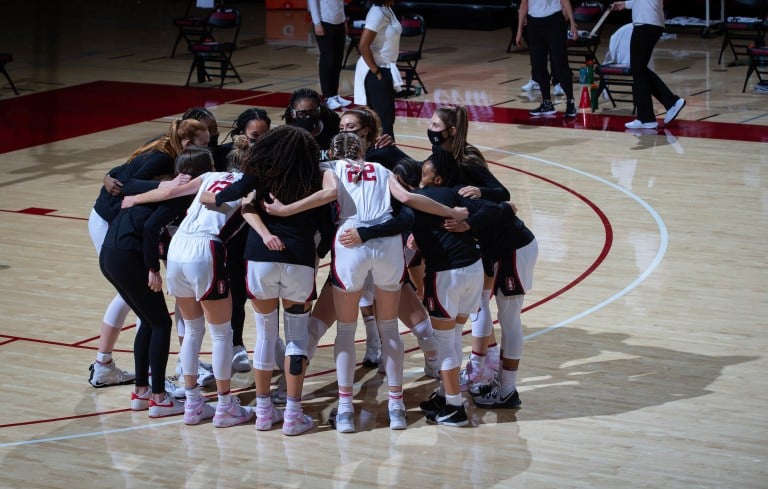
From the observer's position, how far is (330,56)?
1379cm

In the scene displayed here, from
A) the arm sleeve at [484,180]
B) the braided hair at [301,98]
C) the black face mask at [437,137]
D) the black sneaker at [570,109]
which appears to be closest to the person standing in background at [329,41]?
the black sneaker at [570,109]

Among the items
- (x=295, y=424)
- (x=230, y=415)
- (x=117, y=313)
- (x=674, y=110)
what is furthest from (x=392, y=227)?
(x=674, y=110)

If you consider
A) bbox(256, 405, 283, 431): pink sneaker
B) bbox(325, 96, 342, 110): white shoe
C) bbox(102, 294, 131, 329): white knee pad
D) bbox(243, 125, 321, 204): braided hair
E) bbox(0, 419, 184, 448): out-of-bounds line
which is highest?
bbox(243, 125, 321, 204): braided hair

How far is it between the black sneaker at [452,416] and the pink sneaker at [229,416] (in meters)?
0.97

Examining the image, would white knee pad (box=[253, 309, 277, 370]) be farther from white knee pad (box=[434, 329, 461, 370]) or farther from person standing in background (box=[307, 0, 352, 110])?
person standing in background (box=[307, 0, 352, 110])

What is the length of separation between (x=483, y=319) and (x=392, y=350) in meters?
0.64

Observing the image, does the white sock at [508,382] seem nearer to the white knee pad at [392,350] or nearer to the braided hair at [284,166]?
the white knee pad at [392,350]

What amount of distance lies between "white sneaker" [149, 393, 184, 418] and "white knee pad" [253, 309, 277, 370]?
0.57m

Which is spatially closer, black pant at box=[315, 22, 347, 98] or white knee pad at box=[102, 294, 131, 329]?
white knee pad at box=[102, 294, 131, 329]

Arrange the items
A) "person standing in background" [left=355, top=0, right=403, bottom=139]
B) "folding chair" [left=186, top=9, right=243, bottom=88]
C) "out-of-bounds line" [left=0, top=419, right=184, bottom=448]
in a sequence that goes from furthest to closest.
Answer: "folding chair" [left=186, top=9, right=243, bottom=88] < "person standing in background" [left=355, top=0, right=403, bottom=139] < "out-of-bounds line" [left=0, top=419, right=184, bottom=448]

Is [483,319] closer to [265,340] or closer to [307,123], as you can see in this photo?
[265,340]

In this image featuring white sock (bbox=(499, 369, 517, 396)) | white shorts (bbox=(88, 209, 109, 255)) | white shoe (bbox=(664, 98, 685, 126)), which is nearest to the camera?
white sock (bbox=(499, 369, 517, 396))

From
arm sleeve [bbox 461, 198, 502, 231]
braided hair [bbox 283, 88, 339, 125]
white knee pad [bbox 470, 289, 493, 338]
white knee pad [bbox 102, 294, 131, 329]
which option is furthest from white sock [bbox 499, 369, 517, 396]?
white knee pad [bbox 102, 294, 131, 329]

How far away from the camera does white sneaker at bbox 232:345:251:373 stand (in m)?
6.75
